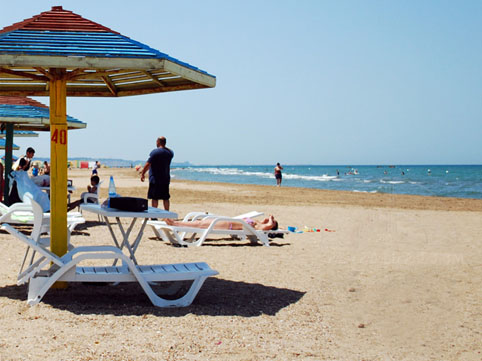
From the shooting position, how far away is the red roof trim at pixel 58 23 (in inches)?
185

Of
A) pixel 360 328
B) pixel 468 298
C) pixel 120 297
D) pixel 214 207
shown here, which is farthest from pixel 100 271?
pixel 214 207

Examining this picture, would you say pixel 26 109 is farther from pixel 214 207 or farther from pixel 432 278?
pixel 432 278

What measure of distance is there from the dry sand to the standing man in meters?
2.21

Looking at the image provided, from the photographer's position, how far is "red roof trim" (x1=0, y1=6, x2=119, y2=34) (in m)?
4.70

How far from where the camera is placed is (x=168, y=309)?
438 cm

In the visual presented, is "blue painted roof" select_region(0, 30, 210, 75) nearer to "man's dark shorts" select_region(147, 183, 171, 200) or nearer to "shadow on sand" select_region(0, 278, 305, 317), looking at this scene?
"shadow on sand" select_region(0, 278, 305, 317)

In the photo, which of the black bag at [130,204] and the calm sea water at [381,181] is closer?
the black bag at [130,204]

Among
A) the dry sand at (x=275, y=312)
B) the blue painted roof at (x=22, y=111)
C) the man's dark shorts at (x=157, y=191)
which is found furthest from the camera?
the blue painted roof at (x=22, y=111)

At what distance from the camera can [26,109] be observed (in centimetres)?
1037

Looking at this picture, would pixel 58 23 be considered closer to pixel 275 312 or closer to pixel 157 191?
pixel 275 312

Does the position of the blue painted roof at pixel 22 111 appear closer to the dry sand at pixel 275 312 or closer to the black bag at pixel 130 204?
the dry sand at pixel 275 312

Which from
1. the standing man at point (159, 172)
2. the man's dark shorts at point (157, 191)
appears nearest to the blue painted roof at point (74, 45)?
the standing man at point (159, 172)

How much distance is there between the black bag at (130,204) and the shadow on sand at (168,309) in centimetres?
85

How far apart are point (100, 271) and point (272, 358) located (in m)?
1.96
